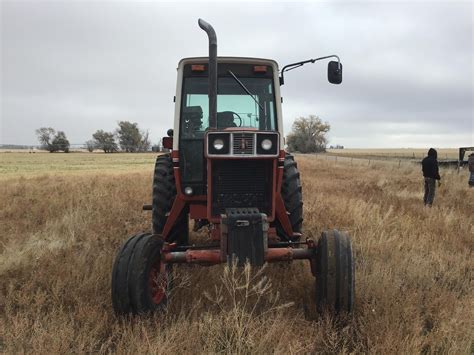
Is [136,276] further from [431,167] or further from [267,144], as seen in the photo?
[431,167]

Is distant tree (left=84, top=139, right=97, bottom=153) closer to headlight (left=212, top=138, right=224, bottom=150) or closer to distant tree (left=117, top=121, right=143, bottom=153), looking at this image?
distant tree (left=117, top=121, right=143, bottom=153)

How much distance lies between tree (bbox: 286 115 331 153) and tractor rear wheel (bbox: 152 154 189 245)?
9860cm

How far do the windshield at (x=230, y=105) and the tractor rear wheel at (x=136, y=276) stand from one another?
5.09ft

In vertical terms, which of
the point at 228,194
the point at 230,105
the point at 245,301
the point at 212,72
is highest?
the point at 212,72

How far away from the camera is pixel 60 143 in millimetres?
87188

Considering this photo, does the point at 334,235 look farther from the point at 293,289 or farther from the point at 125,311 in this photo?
the point at 125,311

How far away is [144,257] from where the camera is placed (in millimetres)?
3307

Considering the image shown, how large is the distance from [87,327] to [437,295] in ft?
10.2

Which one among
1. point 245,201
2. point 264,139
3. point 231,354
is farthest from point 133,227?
point 231,354

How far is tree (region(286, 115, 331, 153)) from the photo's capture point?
101938mm

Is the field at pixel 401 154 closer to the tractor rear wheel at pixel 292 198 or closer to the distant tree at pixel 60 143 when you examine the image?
the tractor rear wheel at pixel 292 198


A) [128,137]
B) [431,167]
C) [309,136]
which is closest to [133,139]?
[128,137]

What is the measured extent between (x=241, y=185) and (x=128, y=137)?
96770 millimetres

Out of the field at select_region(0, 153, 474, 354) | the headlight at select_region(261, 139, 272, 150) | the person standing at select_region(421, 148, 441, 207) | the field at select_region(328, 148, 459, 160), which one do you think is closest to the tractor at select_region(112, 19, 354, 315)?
the headlight at select_region(261, 139, 272, 150)
